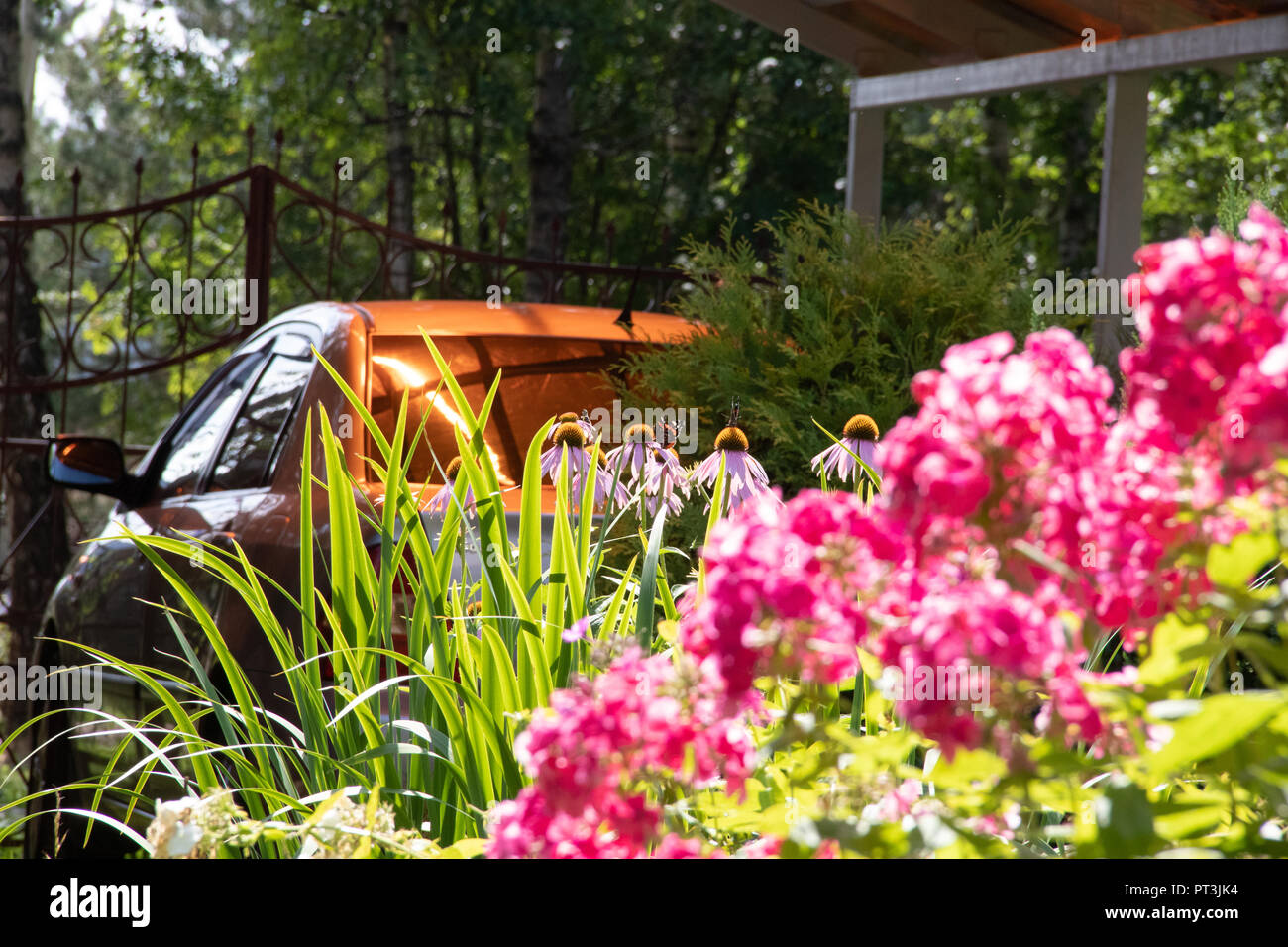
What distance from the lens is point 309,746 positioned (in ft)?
6.49

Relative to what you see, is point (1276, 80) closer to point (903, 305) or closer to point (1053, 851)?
point (903, 305)

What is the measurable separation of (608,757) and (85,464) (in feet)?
11.4

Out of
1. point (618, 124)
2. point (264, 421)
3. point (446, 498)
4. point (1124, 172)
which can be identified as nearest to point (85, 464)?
point (264, 421)

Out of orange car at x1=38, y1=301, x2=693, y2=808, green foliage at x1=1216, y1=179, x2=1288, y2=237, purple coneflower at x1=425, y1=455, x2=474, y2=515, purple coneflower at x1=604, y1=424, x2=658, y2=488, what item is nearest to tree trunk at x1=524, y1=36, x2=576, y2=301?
orange car at x1=38, y1=301, x2=693, y2=808

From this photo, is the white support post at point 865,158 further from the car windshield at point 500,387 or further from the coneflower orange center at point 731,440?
the coneflower orange center at point 731,440

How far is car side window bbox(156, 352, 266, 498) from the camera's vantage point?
407 centimetres

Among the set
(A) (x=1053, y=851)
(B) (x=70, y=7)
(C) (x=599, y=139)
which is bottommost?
(A) (x=1053, y=851)

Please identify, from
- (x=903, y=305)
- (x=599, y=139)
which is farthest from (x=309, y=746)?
(x=599, y=139)

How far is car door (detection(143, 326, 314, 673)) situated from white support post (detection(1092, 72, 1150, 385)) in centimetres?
339

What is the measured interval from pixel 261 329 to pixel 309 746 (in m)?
2.41

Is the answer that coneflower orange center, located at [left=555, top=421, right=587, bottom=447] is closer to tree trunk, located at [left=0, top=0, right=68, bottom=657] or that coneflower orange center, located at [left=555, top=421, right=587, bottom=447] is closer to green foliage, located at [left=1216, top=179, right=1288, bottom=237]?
green foliage, located at [left=1216, top=179, right=1288, bottom=237]

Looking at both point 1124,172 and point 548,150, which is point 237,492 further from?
point 548,150

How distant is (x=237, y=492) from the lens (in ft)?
12.0
